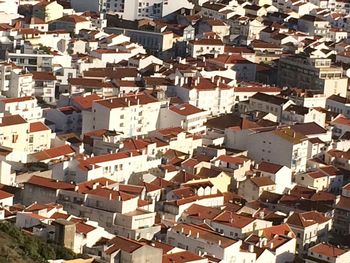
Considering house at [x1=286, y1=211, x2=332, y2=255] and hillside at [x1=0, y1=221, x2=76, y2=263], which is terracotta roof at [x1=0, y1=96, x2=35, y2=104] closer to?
house at [x1=286, y1=211, x2=332, y2=255]

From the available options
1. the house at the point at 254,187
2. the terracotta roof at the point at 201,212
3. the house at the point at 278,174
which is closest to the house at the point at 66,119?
the house at the point at 278,174

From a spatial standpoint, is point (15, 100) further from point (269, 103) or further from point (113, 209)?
point (113, 209)

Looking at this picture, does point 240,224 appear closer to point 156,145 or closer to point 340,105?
point 156,145

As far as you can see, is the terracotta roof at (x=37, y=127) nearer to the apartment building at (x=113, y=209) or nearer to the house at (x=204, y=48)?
the apartment building at (x=113, y=209)

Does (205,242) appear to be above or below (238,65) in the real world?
below

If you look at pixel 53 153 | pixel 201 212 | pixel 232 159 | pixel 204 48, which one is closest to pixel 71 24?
pixel 204 48

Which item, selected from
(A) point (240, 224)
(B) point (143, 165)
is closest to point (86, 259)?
(A) point (240, 224)

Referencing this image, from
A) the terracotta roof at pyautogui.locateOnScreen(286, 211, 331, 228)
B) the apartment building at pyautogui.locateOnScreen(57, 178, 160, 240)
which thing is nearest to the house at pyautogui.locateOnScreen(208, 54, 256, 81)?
the terracotta roof at pyautogui.locateOnScreen(286, 211, 331, 228)
